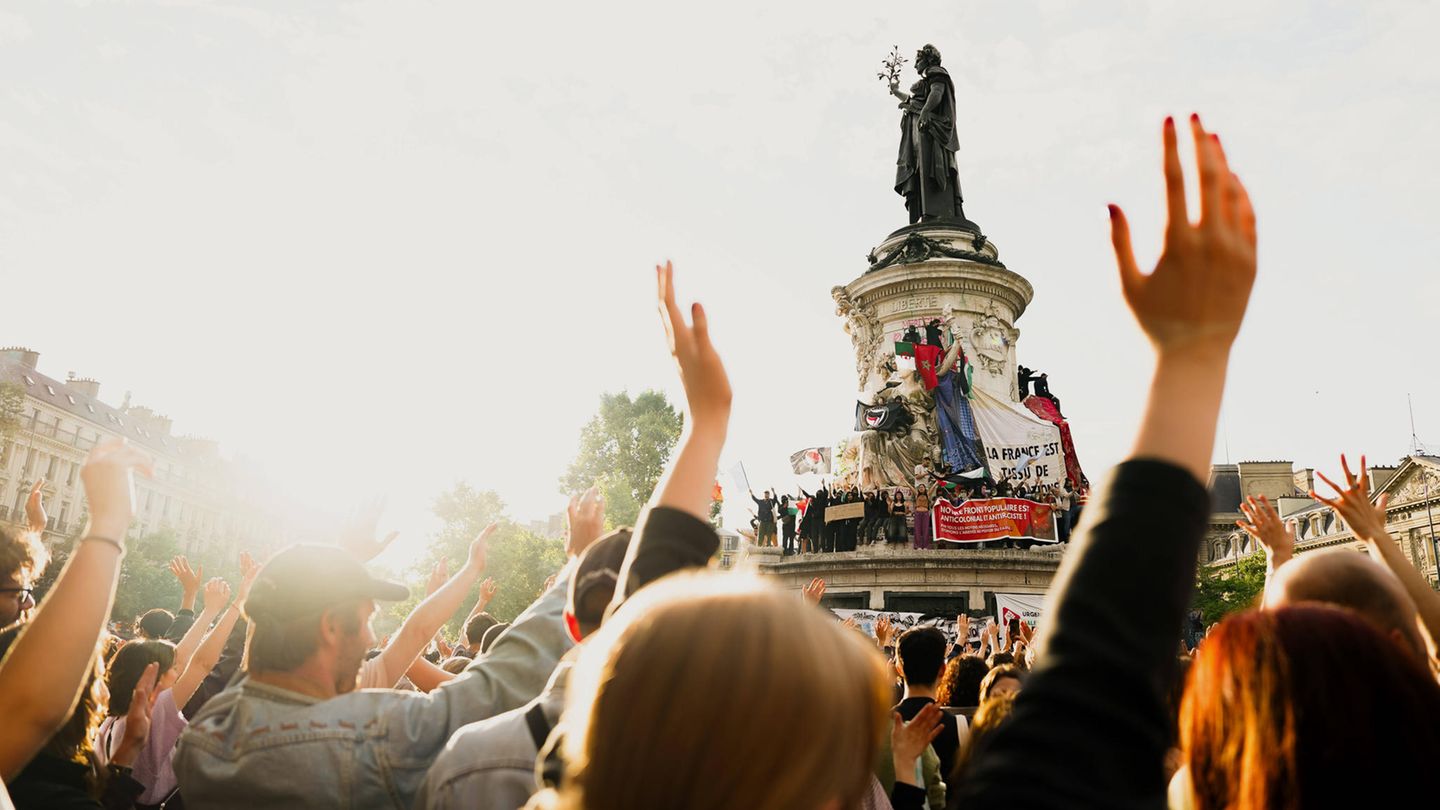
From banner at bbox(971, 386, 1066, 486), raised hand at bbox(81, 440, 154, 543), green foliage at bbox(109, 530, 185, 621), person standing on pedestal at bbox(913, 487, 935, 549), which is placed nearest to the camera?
raised hand at bbox(81, 440, 154, 543)

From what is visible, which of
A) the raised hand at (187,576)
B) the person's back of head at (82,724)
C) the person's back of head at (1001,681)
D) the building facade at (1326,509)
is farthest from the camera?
the building facade at (1326,509)

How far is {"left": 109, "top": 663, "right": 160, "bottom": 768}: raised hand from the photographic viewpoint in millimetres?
3984

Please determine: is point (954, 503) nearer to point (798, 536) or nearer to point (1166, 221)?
point (798, 536)

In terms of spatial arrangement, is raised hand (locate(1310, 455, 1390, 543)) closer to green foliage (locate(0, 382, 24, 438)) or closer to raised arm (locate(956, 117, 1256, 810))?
raised arm (locate(956, 117, 1256, 810))

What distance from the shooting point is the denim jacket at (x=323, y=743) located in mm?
2498

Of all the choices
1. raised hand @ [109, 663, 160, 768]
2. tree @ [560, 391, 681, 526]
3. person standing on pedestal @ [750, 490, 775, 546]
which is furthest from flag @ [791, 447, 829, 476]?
raised hand @ [109, 663, 160, 768]

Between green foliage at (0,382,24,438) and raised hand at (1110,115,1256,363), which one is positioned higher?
green foliage at (0,382,24,438)

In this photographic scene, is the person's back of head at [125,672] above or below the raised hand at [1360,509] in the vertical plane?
below

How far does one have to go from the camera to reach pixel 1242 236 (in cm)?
134

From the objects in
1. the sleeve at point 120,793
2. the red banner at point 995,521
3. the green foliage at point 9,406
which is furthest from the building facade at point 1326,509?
the green foliage at point 9,406

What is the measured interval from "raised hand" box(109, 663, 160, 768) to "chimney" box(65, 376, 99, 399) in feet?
229

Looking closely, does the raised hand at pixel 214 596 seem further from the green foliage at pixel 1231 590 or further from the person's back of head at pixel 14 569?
the green foliage at pixel 1231 590

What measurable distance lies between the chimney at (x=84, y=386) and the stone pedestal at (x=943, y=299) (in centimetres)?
5752

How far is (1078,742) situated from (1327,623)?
1.91 feet
